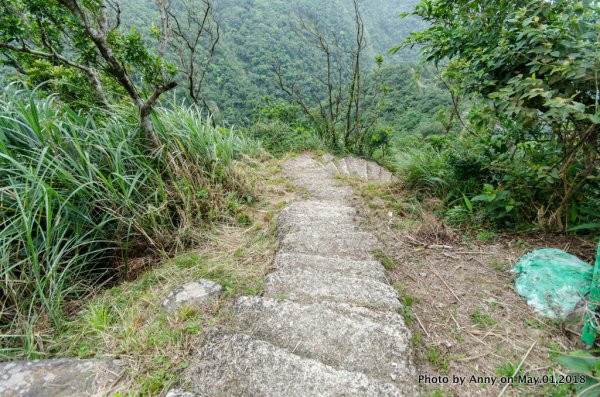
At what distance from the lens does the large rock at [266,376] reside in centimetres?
87

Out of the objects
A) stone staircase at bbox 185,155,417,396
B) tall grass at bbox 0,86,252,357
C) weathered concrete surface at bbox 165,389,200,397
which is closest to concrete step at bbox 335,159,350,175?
tall grass at bbox 0,86,252,357

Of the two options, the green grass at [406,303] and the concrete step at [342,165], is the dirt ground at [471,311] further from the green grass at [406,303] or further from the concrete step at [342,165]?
the concrete step at [342,165]

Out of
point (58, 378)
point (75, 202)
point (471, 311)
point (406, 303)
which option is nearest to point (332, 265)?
point (406, 303)

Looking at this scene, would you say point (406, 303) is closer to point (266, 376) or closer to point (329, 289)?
point (329, 289)

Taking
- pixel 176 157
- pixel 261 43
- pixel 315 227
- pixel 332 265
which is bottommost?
pixel 332 265

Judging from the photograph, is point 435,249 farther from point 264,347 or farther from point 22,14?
point 22,14

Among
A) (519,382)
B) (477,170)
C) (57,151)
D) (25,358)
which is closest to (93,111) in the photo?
(57,151)

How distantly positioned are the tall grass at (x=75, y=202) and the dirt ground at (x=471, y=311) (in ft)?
4.92

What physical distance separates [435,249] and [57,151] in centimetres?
259

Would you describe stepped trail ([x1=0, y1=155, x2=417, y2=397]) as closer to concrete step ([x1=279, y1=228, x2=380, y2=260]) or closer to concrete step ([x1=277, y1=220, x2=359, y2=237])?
concrete step ([x1=279, y1=228, x2=380, y2=260])

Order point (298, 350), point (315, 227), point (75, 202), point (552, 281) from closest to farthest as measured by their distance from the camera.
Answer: point (298, 350) → point (552, 281) → point (75, 202) → point (315, 227)

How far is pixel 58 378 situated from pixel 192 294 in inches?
20.8

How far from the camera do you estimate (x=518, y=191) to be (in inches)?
76.1

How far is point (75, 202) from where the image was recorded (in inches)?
62.7
